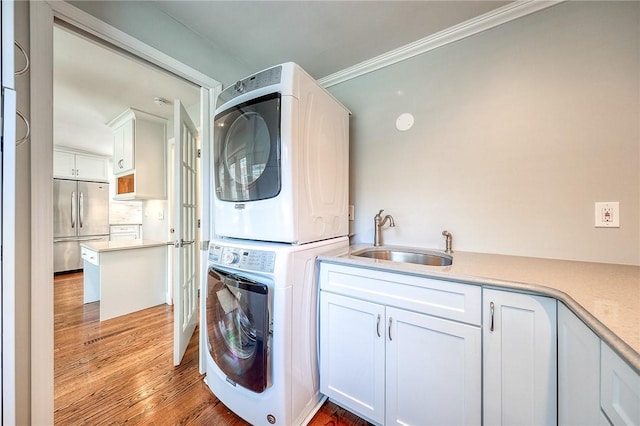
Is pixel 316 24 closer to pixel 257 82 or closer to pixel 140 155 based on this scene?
pixel 257 82

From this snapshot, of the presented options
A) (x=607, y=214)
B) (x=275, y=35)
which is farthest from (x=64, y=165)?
(x=607, y=214)

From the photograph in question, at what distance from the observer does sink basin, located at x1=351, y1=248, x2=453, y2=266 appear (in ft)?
5.03

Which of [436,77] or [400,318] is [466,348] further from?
[436,77]

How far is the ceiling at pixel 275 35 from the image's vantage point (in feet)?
4.47

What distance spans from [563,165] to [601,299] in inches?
35.2

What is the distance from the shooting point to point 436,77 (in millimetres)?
1628

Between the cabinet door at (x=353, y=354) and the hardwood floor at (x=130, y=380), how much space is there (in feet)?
0.63

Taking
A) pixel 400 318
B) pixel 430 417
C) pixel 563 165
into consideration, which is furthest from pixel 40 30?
pixel 563 165

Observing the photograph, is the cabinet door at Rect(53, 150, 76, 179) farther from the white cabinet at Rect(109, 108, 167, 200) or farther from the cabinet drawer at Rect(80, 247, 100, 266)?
the cabinet drawer at Rect(80, 247, 100, 266)

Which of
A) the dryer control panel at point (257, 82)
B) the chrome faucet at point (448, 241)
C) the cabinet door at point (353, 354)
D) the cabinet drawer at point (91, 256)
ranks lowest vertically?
the cabinet door at point (353, 354)

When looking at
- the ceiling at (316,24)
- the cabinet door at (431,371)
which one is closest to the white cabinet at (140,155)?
the ceiling at (316,24)

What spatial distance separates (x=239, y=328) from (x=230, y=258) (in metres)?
0.38

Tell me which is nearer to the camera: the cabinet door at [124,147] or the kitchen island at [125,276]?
the kitchen island at [125,276]

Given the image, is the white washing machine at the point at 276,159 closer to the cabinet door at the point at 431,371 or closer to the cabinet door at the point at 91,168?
the cabinet door at the point at 431,371
